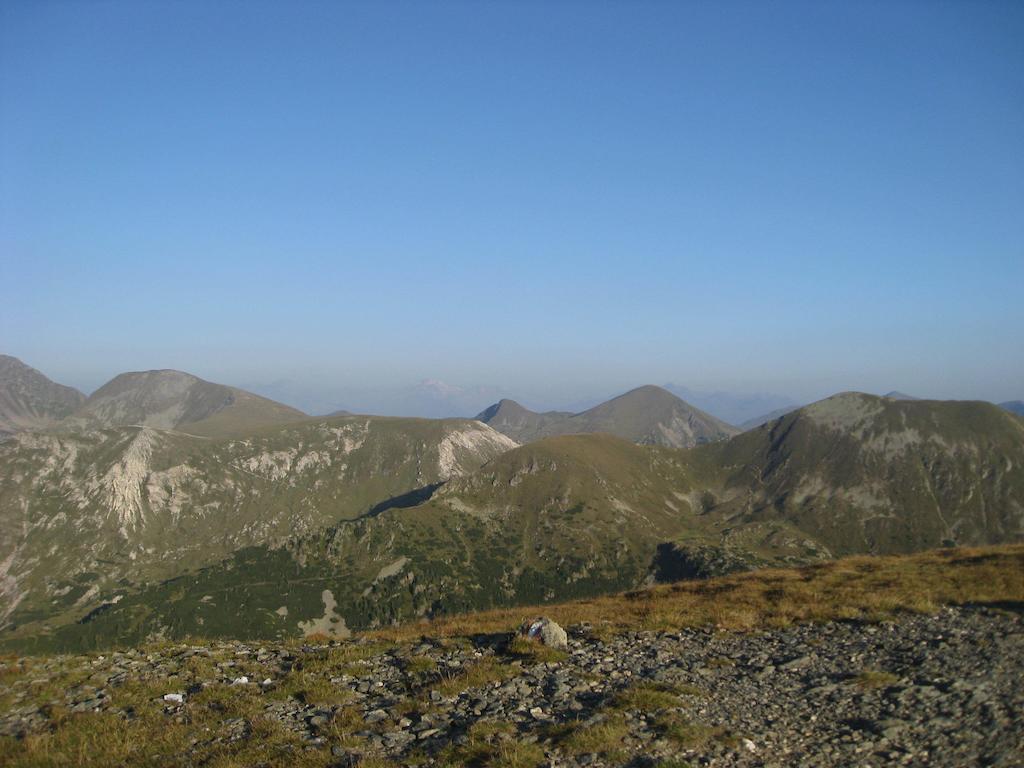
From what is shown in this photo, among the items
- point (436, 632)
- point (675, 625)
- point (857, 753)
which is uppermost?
point (857, 753)

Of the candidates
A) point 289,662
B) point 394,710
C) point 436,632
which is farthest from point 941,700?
point 289,662

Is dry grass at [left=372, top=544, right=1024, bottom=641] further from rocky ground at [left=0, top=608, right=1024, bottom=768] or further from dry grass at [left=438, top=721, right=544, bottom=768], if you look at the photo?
dry grass at [left=438, top=721, right=544, bottom=768]

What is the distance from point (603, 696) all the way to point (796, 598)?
48.5 ft

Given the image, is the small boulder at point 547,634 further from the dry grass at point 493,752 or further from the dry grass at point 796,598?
the dry grass at point 493,752

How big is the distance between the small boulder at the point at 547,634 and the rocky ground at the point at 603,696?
54cm

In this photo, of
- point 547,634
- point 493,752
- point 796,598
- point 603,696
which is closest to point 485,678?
point 603,696

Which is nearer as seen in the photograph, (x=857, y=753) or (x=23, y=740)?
(x=857, y=753)

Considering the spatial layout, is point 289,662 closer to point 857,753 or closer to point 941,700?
point 857,753

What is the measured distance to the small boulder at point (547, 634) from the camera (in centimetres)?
2127

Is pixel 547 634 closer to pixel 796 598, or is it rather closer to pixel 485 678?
pixel 485 678

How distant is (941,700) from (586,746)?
9114 millimetres

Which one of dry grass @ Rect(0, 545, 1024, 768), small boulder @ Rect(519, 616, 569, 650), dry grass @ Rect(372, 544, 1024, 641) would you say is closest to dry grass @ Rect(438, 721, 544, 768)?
dry grass @ Rect(0, 545, 1024, 768)

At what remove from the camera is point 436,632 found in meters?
26.6

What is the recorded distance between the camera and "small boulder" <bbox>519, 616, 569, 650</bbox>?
69.8ft
